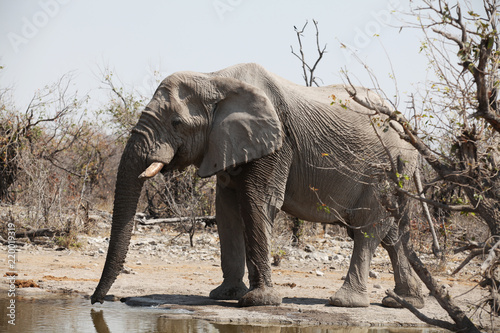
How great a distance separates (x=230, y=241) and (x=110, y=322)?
1.90 m

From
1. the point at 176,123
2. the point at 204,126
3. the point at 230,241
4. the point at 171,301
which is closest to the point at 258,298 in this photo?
the point at 230,241

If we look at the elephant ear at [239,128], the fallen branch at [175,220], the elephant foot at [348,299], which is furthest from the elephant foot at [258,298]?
the fallen branch at [175,220]

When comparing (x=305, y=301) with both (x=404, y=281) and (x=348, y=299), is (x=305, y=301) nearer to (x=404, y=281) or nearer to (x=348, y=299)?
(x=348, y=299)

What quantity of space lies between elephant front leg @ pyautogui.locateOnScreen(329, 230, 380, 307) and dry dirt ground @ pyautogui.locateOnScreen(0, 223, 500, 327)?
0.14 meters

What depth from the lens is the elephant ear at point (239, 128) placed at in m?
7.34

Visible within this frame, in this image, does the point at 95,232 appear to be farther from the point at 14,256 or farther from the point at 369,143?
the point at 369,143

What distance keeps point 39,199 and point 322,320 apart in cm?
691

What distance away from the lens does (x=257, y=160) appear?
7.41 meters

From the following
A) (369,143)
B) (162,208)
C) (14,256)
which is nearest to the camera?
Answer: (369,143)

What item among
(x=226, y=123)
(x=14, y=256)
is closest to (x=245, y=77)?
(x=226, y=123)

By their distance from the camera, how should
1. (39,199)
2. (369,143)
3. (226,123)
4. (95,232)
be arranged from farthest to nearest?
(95,232), (39,199), (369,143), (226,123)

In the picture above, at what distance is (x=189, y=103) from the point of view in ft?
24.2

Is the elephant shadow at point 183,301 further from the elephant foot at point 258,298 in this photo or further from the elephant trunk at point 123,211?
the elephant trunk at point 123,211

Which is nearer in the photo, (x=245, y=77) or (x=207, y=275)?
(x=245, y=77)
